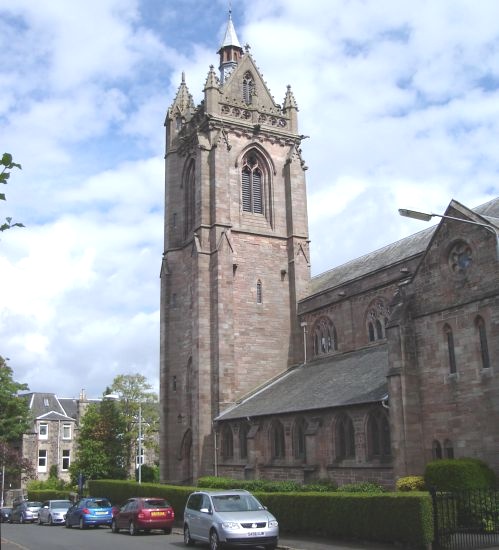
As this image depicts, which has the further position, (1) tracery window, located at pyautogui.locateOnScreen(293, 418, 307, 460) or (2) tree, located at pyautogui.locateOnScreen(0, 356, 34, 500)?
(2) tree, located at pyautogui.locateOnScreen(0, 356, 34, 500)

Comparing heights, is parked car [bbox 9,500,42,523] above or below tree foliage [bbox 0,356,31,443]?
below

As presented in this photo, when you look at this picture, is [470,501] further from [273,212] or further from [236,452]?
[273,212]

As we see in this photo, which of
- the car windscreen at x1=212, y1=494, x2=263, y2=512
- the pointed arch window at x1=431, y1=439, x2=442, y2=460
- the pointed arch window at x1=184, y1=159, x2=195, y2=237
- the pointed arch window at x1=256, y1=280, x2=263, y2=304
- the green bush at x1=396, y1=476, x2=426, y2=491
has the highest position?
the pointed arch window at x1=184, y1=159, x2=195, y2=237

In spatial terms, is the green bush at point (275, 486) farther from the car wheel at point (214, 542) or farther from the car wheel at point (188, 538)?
the car wheel at point (214, 542)

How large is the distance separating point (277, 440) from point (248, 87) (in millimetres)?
25437

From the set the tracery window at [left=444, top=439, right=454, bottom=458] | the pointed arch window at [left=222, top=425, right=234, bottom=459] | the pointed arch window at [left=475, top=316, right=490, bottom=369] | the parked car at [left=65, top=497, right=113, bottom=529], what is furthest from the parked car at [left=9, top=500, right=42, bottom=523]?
the pointed arch window at [left=475, top=316, right=490, bottom=369]

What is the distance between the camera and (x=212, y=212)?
43312 millimetres

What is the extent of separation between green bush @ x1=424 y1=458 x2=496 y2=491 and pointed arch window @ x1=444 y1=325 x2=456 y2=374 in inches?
138

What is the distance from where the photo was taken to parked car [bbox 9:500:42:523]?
40.5 meters

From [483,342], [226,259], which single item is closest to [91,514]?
[226,259]

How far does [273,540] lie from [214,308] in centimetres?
2376

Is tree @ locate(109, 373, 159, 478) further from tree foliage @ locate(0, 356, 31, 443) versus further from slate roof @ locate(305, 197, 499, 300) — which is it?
slate roof @ locate(305, 197, 499, 300)

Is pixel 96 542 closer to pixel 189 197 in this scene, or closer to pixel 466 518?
pixel 466 518

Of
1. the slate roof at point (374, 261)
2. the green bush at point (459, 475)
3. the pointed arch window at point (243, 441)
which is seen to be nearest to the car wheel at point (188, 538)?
the green bush at point (459, 475)
